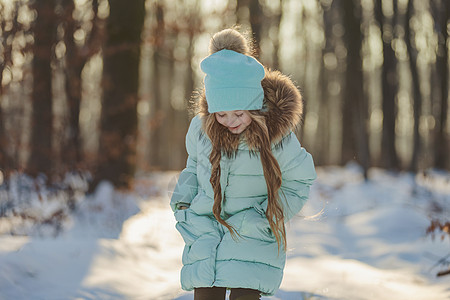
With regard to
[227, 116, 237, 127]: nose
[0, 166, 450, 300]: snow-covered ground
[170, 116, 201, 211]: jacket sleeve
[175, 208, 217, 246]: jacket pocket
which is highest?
[227, 116, 237, 127]: nose

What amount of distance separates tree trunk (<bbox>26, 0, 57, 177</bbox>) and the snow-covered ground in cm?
93

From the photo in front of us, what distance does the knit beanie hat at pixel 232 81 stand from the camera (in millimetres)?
2648

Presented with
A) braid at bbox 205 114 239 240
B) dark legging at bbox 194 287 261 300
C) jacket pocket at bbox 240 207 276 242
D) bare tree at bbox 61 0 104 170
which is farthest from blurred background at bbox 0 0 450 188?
dark legging at bbox 194 287 261 300

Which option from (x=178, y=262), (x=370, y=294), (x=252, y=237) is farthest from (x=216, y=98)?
(x=178, y=262)

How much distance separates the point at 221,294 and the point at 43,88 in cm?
641

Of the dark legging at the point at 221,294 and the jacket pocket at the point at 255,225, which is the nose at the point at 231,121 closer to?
the jacket pocket at the point at 255,225

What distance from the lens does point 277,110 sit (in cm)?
273

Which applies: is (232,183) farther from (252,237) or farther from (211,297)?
(211,297)

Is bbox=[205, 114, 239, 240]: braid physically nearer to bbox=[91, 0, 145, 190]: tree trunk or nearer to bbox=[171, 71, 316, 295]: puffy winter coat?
bbox=[171, 71, 316, 295]: puffy winter coat

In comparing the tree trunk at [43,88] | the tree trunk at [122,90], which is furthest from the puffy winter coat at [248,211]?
the tree trunk at [122,90]

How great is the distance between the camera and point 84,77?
851cm

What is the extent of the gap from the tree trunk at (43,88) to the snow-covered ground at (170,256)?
93 cm

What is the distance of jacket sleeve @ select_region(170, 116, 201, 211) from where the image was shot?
286 centimetres

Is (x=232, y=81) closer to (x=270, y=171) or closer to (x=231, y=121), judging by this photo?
(x=231, y=121)
